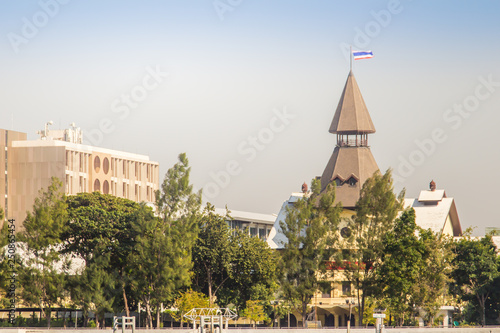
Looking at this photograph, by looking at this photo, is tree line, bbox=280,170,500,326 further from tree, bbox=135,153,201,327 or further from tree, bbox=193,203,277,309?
tree, bbox=135,153,201,327

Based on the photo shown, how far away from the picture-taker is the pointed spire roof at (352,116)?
332 feet

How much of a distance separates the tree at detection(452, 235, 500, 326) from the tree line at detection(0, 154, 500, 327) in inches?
235

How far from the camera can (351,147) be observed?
103312mm

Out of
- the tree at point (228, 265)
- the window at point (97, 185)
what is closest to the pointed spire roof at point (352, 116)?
the tree at point (228, 265)

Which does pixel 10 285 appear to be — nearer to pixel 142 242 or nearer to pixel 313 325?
pixel 142 242

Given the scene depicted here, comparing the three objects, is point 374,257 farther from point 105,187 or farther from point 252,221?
point 105,187

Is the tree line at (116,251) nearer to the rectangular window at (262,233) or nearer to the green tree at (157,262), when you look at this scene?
the green tree at (157,262)

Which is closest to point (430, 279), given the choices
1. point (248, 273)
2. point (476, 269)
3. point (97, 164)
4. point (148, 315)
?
point (476, 269)

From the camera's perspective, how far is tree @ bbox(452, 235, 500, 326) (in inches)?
3302

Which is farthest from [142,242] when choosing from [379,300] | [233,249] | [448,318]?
[448,318]

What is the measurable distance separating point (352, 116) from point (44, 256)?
4405 cm

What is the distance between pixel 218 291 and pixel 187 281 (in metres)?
9.41

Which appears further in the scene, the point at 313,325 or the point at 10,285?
the point at 313,325

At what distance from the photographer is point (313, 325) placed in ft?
256
